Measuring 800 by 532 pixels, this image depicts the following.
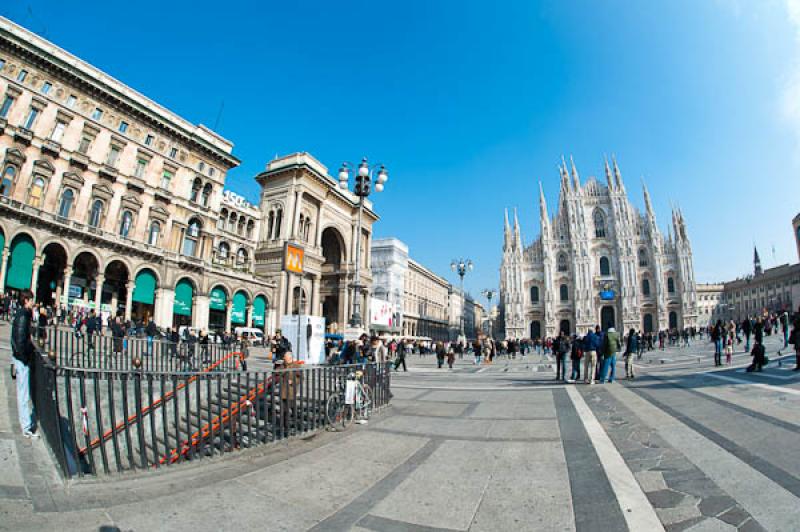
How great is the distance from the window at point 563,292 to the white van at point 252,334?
50801mm

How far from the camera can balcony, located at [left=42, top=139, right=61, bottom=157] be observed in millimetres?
23625

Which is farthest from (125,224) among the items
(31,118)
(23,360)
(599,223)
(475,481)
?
(599,223)

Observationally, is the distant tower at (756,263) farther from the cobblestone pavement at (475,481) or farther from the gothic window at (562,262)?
the cobblestone pavement at (475,481)

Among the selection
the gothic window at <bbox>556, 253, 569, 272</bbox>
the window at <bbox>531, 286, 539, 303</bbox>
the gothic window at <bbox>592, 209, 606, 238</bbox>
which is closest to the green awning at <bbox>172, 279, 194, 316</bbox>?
the window at <bbox>531, 286, 539, 303</bbox>

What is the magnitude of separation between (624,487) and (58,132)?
34.3m

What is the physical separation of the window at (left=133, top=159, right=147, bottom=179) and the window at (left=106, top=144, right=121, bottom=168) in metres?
1.35

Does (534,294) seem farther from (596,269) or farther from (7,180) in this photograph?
(7,180)

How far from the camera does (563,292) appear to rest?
65750mm

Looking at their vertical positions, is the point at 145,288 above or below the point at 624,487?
above

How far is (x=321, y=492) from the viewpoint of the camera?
366cm

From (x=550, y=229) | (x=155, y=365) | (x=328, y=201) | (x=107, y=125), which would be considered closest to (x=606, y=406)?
(x=155, y=365)

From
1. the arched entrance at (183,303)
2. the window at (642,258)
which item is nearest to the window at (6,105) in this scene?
the arched entrance at (183,303)

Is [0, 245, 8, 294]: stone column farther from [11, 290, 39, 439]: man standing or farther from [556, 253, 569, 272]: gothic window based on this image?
[556, 253, 569, 272]: gothic window

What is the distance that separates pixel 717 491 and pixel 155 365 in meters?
13.8
